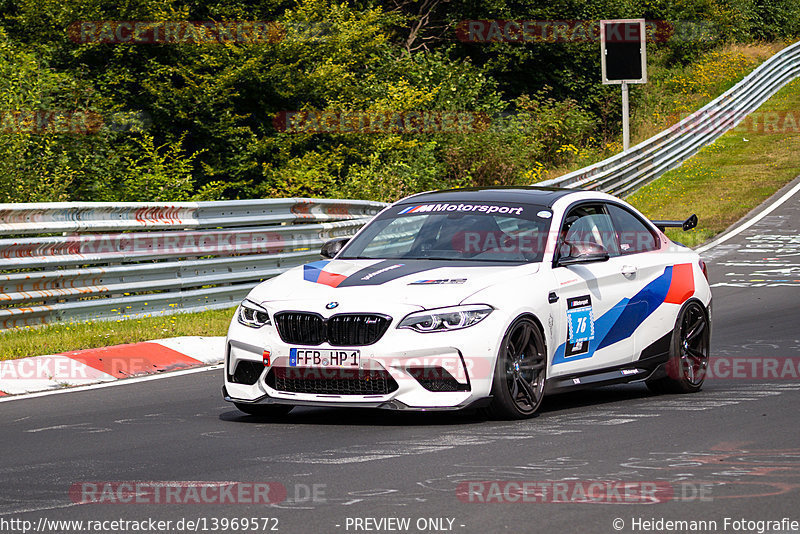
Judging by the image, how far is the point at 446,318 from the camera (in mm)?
7789

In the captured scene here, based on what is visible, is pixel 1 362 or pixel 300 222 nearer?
pixel 1 362

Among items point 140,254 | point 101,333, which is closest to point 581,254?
point 101,333

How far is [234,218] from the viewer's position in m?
14.6

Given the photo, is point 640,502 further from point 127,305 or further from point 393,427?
point 127,305

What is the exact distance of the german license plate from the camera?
7.71 m

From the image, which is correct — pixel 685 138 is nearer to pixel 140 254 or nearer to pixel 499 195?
pixel 140 254

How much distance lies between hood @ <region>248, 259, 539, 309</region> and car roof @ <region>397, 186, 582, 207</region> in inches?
32.5

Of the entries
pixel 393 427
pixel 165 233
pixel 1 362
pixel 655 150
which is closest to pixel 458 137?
pixel 655 150

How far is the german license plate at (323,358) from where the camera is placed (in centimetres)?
771

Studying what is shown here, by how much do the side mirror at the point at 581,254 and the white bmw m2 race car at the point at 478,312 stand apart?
0.03 ft

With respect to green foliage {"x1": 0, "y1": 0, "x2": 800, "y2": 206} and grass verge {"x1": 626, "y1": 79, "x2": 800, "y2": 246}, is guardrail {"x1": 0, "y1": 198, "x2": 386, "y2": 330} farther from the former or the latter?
grass verge {"x1": 626, "y1": 79, "x2": 800, "y2": 246}

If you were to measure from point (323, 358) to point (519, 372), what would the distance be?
4.17 ft

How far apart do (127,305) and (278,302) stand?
5133mm

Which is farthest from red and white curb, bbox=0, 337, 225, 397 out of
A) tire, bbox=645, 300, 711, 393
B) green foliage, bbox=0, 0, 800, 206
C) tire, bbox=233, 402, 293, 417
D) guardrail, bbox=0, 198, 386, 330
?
green foliage, bbox=0, 0, 800, 206
